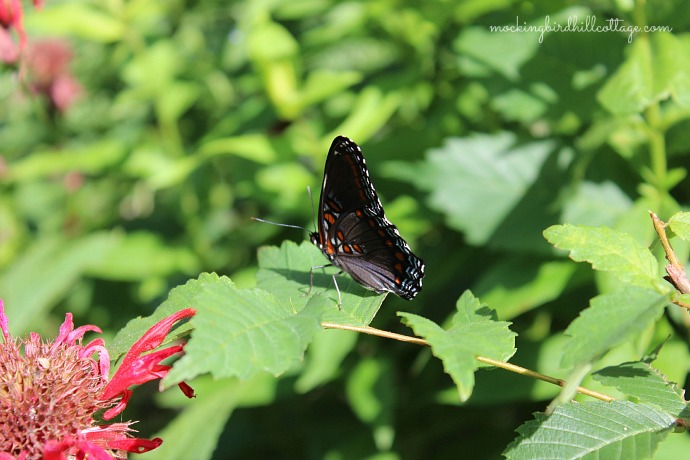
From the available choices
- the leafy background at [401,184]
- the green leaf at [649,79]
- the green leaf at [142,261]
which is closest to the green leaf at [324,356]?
the leafy background at [401,184]

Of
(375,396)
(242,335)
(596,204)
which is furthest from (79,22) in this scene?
(242,335)

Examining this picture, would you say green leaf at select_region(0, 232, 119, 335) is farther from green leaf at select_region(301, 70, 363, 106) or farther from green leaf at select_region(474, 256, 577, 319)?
green leaf at select_region(474, 256, 577, 319)

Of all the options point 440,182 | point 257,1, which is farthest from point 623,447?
point 257,1

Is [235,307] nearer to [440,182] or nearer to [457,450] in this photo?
[440,182]

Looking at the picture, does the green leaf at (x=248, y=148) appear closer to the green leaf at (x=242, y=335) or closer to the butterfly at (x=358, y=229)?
the butterfly at (x=358, y=229)

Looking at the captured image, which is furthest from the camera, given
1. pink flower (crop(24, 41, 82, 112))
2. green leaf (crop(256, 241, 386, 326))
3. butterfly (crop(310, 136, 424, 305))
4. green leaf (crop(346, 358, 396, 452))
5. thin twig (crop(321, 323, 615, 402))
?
pink flower (crop(24, 41, 82, 112))

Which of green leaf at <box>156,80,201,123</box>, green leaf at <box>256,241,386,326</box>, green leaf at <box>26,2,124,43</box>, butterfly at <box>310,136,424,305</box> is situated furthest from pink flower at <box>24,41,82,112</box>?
green leaf at <box>256,241,386,326</box>

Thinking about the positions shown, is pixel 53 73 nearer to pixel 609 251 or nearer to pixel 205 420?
pixel 205 420
